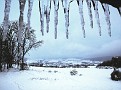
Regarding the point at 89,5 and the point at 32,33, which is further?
the point at 32,33

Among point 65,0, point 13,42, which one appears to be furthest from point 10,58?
point 65,0

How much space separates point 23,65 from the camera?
39438mm

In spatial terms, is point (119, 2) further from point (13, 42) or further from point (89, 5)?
point (13, 42)

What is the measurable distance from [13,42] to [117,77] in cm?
1955

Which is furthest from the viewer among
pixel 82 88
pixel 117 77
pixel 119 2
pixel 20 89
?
pixel 117 77

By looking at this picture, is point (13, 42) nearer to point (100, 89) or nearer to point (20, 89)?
point (20, 89)

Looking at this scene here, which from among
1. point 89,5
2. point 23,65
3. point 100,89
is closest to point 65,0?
point 89,5

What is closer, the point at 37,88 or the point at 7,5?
the point at 7,5

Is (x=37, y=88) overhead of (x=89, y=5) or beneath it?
beneath

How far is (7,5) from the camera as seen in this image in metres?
0.98

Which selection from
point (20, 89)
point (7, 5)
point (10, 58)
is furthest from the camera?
point (10, 58)

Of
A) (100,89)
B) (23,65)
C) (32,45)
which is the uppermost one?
(32,45)

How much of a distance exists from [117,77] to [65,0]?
2766 centimetres

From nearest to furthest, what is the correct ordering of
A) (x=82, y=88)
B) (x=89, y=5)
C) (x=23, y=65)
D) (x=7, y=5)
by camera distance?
(x=7, y=5) → (x=89, y=5) → (x=82, y=88) → (x=23, y=65)
